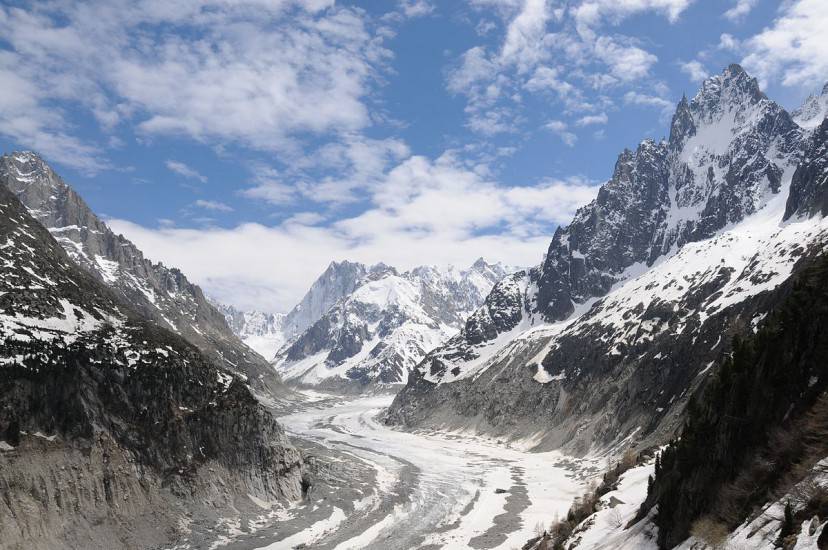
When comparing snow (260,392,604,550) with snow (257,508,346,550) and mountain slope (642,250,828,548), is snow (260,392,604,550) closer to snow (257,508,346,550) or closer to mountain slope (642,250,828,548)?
snow (257,508,346,550)

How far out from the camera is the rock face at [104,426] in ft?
176

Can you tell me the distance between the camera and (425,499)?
8469 centimetres

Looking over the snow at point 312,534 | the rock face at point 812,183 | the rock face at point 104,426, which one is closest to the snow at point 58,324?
the rock face at point 104,426

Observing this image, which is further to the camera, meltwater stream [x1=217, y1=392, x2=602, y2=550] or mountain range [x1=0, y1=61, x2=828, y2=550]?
meltwater stream [x1=217, y1=392, x2=602, y2=550]

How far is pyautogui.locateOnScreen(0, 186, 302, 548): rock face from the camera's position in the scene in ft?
176

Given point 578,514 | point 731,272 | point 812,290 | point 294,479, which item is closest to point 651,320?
point 731,272

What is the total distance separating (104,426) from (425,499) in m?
43.3

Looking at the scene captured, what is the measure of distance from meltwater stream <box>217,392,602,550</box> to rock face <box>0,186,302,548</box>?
26.7 ft

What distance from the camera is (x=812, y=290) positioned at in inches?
916

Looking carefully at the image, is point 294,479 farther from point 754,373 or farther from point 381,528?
point 754,373

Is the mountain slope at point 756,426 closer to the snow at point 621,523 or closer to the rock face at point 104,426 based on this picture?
the snow at point 621,523

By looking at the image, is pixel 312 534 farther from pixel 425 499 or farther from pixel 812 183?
pixel 812 183

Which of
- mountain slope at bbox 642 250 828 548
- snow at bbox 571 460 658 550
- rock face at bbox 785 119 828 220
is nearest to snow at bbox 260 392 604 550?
snow at bbox 571 460 658 550

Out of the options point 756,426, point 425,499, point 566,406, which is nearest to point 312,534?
point 425,499
